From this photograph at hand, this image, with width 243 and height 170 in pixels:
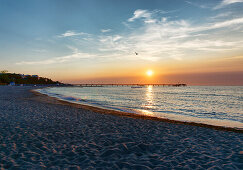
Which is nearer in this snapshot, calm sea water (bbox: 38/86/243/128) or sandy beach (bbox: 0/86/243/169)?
sandy beach (bbox: 0/86/243/169)

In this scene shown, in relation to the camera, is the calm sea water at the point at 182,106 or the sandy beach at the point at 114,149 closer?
the sandy beach at the point at 114,149

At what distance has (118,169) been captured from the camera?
509cm

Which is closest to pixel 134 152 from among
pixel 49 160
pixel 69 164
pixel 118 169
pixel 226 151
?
pixel 118 169

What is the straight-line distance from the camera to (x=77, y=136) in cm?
831

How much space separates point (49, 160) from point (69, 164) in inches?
30.2

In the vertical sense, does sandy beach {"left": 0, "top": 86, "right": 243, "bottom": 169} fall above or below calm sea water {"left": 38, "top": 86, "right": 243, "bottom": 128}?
above

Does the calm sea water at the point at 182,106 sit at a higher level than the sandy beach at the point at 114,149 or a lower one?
lower

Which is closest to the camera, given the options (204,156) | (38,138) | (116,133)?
(204,156)

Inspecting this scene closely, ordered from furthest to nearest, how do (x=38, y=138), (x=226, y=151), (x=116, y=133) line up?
(x=116, y=133) → (x=38, y=138) → (x=226, y=151)

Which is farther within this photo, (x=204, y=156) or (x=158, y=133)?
(x=158, y=133)

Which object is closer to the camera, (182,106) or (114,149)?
(114,149)

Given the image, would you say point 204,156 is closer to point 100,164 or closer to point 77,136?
point 100,164

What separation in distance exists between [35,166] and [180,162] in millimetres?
4622

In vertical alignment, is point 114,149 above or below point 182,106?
above
